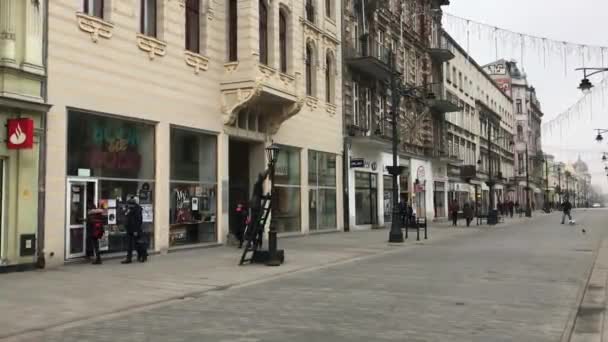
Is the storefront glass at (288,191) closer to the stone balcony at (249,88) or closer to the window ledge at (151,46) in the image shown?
the stone balcony at (249,88)

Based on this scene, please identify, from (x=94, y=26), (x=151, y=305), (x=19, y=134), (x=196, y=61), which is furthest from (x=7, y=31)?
(x=151, y=305)

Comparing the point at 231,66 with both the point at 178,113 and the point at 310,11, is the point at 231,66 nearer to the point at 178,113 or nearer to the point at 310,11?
the point at 178,113

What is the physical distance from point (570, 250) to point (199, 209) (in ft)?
40.1

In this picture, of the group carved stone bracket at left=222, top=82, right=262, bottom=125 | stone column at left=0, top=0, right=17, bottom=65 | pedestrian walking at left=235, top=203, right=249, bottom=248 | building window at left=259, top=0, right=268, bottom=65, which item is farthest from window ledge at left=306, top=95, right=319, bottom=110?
stone column at left=0, top=0, right=17, bottom=65

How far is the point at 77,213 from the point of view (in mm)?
15508

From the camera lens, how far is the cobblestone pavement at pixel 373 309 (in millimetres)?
A: 7527

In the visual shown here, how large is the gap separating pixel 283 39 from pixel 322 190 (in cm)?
761

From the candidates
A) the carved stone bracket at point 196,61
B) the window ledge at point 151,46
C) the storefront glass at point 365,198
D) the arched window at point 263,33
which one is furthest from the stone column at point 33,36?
the storefront glass at point 365,198

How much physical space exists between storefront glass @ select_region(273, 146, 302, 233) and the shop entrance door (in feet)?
32.8

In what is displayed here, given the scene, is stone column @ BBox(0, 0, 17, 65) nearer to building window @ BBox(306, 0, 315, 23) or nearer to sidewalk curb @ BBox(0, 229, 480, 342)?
sidewalk curb @ BBox(0, 229, 480, 342)

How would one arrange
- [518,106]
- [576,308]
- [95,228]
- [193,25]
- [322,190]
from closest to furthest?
[576,308] → [95,228] → [193,25] → [322,190] → [518,106]

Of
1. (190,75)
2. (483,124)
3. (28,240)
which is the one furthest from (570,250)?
(483,124)

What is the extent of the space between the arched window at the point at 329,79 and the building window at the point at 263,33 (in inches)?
276

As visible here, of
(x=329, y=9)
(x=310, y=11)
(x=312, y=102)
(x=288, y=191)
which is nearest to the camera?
(x=288, y=191)
